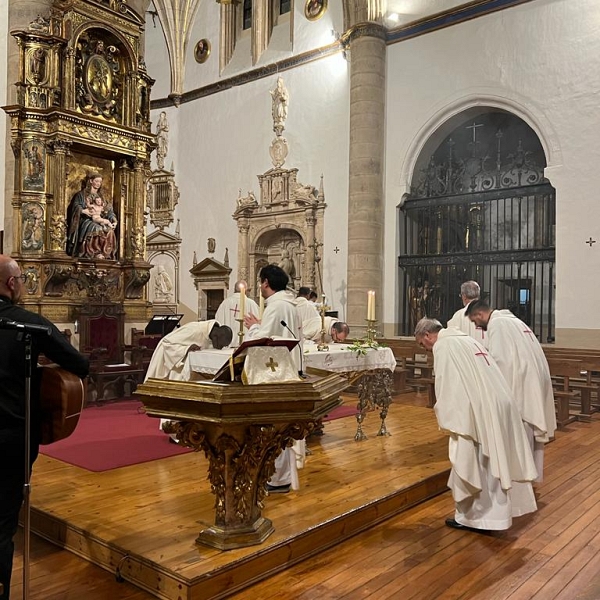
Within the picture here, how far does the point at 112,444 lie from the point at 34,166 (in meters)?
4.70

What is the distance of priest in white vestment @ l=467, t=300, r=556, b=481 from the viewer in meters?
4.92

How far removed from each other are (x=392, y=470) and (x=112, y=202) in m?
6.67

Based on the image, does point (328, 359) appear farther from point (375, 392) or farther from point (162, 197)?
point (162, 197)

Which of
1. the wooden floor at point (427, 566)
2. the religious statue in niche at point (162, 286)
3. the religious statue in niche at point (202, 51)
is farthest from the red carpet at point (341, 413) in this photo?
the religious statue in niche at point (202, 51)

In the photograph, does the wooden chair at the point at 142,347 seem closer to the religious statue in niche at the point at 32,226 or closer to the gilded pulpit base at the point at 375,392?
the religious statue in niche at the point at 32,226

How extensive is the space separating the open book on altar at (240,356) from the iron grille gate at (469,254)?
8642 millimetres

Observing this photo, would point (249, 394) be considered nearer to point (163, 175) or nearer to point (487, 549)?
point (487, 549)

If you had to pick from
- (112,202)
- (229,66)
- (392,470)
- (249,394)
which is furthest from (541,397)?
(229,66)

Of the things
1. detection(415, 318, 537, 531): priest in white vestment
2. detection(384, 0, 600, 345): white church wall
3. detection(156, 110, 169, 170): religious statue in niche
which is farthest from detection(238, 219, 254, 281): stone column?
detection(415, 318, 537, 531): priest in white vestment

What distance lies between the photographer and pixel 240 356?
3398mm

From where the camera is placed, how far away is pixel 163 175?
17703 millimetres

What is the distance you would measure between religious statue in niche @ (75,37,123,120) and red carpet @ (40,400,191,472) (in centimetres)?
468

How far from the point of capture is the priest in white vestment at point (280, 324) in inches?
178

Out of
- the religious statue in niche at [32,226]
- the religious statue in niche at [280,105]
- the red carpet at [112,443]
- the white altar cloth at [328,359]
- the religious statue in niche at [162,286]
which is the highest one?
the religious statue in niche at [280,105]
